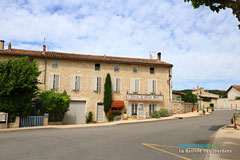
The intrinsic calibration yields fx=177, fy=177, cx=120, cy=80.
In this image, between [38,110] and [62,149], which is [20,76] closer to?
[38,110]

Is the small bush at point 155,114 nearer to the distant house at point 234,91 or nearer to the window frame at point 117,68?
the window frame at point 117,68

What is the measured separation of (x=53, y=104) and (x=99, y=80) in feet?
20.2

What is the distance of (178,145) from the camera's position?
24.1ft

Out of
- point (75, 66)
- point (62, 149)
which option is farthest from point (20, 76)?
point (62, 149)

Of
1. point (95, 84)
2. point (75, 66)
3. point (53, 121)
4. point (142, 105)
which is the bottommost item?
point (53, 121)

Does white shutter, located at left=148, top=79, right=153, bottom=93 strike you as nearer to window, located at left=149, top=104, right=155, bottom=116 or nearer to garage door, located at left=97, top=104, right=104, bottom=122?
window, located at left=149, top=104, right=155, bottom=116

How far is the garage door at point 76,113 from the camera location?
19.1 meters

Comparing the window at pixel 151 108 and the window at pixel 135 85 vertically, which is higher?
the window at pixel 135 85

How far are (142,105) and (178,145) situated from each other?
1365 cm

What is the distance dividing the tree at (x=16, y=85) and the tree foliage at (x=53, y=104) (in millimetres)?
1707

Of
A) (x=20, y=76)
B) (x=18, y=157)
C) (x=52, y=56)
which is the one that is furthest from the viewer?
(x=52, y=56)

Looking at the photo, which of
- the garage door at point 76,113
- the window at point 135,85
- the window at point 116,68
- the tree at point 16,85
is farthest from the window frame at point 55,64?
the window at point 135,85

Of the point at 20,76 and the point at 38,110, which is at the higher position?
the point at 20,76

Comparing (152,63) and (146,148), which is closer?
(146,148)
